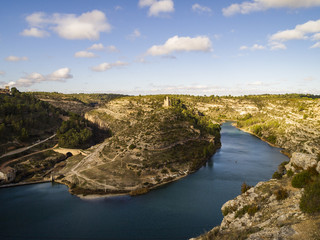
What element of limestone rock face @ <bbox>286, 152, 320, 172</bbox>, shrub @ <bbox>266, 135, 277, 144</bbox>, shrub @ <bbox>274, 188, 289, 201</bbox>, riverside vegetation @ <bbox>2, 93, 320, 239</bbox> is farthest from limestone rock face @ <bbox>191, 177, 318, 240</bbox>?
shrub @ <bbox>266, 135, 277, 144</bbox>

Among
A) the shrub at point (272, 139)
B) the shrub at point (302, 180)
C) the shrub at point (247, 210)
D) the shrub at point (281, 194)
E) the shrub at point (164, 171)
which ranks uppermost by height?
the shrub at point (302, 180)

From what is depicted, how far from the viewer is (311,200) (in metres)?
15.9

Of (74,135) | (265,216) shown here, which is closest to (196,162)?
(265,216)

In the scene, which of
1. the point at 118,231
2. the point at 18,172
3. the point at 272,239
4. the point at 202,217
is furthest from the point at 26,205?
the point at 272,239

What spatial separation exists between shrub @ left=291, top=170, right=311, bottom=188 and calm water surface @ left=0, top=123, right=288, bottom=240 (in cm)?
1797

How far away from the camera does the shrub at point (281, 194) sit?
66.7 ft

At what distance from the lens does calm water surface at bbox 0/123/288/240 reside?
3450 cm

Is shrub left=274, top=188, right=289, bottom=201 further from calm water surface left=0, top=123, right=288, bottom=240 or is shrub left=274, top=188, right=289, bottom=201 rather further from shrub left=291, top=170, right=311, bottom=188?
calm water surface left=0, top=123, right=288, bottom=240

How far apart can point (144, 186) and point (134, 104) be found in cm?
9130

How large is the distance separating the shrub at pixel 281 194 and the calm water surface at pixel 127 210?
17088 millimetres

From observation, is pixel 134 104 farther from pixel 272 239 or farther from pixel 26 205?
pixel 272 239

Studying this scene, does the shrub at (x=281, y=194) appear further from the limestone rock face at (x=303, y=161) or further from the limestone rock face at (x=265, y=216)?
the limestone rock face at (x=303, y=161)

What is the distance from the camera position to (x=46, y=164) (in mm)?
67562

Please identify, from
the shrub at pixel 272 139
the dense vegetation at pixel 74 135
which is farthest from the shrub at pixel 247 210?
the shrub at pixel 272 139
